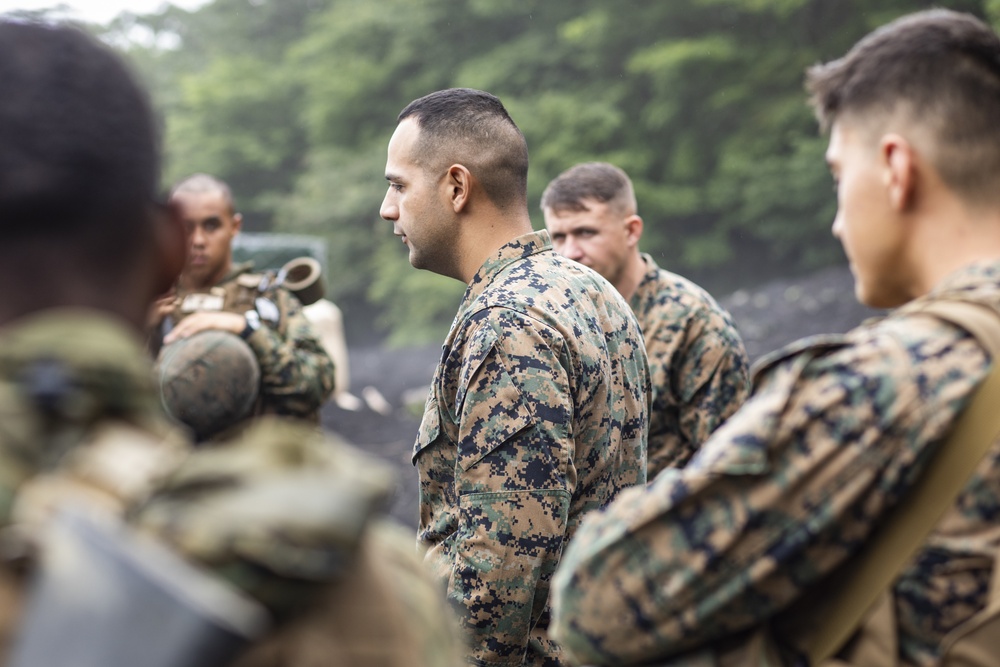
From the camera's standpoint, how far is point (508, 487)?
9.83ft

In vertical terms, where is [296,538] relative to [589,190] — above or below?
above

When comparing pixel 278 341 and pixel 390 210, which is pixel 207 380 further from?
pixel 390 210

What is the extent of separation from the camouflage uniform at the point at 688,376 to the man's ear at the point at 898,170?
338cm

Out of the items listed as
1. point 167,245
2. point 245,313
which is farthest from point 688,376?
point 167,245

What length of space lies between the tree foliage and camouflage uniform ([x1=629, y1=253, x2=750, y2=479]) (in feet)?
39.9

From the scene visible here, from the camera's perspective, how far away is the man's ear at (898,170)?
195 centimetres

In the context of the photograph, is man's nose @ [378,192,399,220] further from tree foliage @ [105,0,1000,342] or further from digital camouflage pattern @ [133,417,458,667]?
tree foliage @ [105,0,1000,342]

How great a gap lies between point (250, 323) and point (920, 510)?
425 centimetres

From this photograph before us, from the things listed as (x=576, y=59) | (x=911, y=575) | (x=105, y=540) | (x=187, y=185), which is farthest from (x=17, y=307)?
(x=576, y=59)

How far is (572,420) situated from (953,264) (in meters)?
1.38

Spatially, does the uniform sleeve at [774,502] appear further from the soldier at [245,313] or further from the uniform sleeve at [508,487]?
the soldier at [245,313]

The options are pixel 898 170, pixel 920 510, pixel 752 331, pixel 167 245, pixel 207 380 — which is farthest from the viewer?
pixel 752 331

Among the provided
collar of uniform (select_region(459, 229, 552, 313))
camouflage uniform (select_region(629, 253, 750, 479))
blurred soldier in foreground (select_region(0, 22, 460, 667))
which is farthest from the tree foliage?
blurred soldier in foreground (select_region(0, 22, 460, 667))

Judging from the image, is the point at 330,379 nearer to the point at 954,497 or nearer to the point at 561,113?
the point at 954,497
